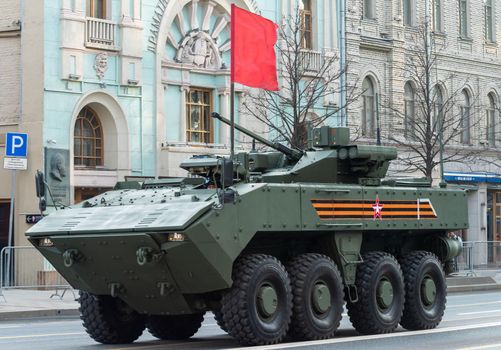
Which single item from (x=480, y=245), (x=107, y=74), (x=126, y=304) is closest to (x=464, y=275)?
(x=480, y=245)

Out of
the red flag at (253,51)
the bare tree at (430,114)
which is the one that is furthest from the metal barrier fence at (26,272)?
the bare tree at (430,114)

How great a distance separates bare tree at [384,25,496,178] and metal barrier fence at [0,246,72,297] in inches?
513

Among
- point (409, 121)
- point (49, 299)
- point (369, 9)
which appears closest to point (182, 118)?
point (49, 299)

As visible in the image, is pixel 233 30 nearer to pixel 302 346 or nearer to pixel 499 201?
pixel 302 346

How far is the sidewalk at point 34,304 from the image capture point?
24531 millimetres

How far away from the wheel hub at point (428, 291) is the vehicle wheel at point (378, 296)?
699 mm

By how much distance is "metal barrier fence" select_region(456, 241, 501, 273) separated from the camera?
123ft

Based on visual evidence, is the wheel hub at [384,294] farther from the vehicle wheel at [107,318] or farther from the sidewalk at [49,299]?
the sidewalk at [49,299]

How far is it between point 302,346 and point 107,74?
2009 cm

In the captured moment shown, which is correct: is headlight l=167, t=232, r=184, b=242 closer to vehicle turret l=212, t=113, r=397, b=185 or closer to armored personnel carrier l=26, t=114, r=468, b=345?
armored personnel carrier l=26, t=114, r=468, b=345

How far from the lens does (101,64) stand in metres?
33.9

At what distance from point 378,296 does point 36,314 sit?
9328 mm

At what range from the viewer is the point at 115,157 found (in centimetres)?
3456

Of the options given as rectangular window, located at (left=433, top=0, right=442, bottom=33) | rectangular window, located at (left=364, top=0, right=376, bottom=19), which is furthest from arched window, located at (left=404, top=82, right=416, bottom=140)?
rectangular window, located at (left=364, top=0, right=376, bottom=19)
